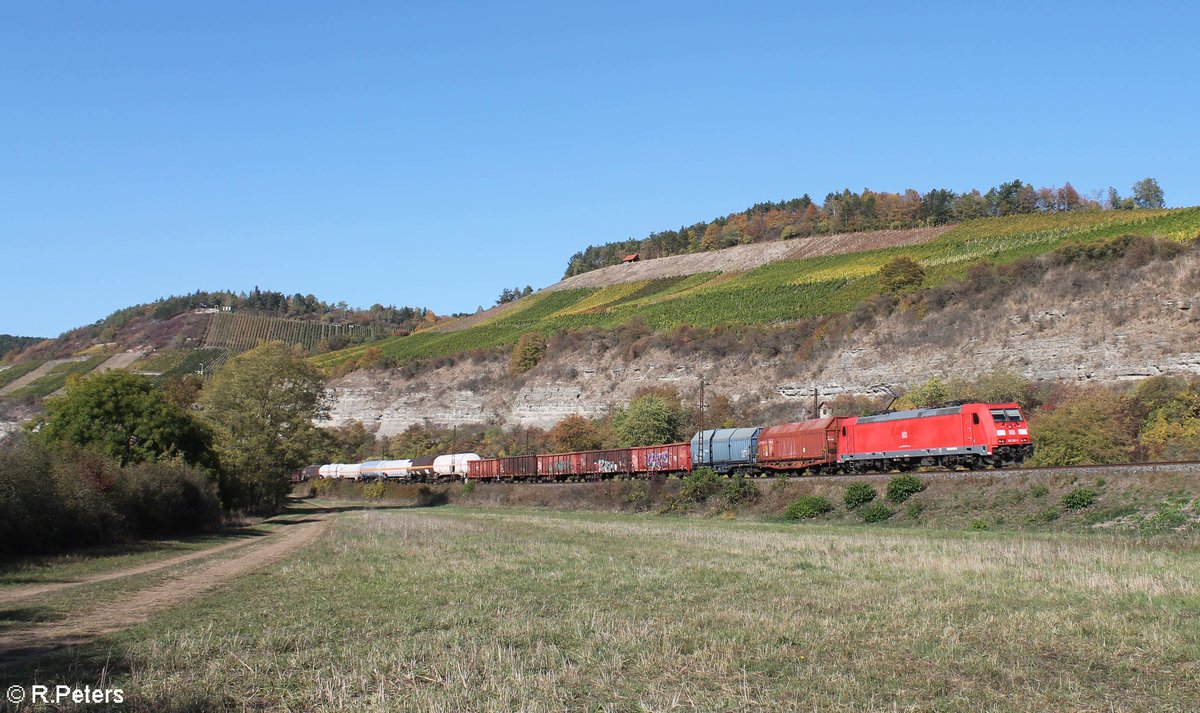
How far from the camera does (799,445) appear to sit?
53031 millimetres

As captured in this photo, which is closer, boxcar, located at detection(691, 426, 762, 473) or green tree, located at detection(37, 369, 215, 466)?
green tree, located at detection(37, 369, 215, 466)

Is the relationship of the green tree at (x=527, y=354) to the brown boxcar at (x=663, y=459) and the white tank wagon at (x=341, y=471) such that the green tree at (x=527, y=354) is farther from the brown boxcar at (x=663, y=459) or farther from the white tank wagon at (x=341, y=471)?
the brown boxcar at (x=663, y=459)

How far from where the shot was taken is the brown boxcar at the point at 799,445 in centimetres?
5134

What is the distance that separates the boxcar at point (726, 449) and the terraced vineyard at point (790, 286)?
41010mm

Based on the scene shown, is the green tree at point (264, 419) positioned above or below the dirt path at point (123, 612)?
above

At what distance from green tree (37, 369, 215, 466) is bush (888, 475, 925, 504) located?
3686 cm

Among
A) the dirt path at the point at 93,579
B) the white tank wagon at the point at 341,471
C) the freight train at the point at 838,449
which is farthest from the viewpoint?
the white tank wagon at the point at 341,471

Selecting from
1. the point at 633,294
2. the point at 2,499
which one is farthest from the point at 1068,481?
the point at 633,294

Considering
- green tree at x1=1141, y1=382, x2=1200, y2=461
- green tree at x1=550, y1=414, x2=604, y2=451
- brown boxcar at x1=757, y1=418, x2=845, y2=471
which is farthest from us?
green tree at x1=550, y1=414, x2=604, y2=451

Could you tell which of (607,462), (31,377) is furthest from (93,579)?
(31,377)

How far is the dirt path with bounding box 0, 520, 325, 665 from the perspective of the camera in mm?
13712

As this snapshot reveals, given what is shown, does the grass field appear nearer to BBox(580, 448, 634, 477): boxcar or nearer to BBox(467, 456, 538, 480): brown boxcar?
BBox(580, 448, 634, 477): boxcar

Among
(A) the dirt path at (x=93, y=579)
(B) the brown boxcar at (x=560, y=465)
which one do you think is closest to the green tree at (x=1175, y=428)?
(B) the brown boxcar at (x=560, y=465)

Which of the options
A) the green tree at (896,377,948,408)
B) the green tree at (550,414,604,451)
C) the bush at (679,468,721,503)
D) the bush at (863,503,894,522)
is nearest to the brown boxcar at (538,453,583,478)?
the green tree at (550,414,604,451)
